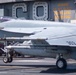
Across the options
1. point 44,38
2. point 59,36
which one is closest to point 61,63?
point 59,36

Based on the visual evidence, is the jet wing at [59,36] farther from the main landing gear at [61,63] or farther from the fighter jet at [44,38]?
the main landing gear at [61,63]

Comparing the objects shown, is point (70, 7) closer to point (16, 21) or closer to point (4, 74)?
point (16, 21)

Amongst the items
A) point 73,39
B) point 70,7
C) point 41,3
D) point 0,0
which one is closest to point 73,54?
point 73,39

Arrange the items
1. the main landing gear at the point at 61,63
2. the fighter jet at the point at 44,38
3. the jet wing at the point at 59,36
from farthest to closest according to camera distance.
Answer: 1. the main landing gear at the point at 61,63
2. the fighter jet at the point at 44,38
3. the jet wing at the point at 59,36

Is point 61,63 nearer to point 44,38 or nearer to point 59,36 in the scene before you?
point 59,36

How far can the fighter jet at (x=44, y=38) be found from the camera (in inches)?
699

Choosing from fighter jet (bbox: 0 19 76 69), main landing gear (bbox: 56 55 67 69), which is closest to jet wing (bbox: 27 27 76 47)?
fighter jet (bbox: 0 19 76 69)

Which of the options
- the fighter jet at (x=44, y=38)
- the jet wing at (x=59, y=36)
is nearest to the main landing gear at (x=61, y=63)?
the fighter jet at (x=44, y=38)

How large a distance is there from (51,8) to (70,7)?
2.65 m

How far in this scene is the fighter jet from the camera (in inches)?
699

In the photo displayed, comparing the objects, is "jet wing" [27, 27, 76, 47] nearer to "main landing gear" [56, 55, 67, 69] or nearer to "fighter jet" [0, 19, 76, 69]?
"fighter jet" [0, 19, 76, 69]

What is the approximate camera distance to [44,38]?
690 inches

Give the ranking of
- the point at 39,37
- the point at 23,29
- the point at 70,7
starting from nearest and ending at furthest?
the point at 39,37
the point at 23,29
the point at 70,7

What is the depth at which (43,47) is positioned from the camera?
18750mm
